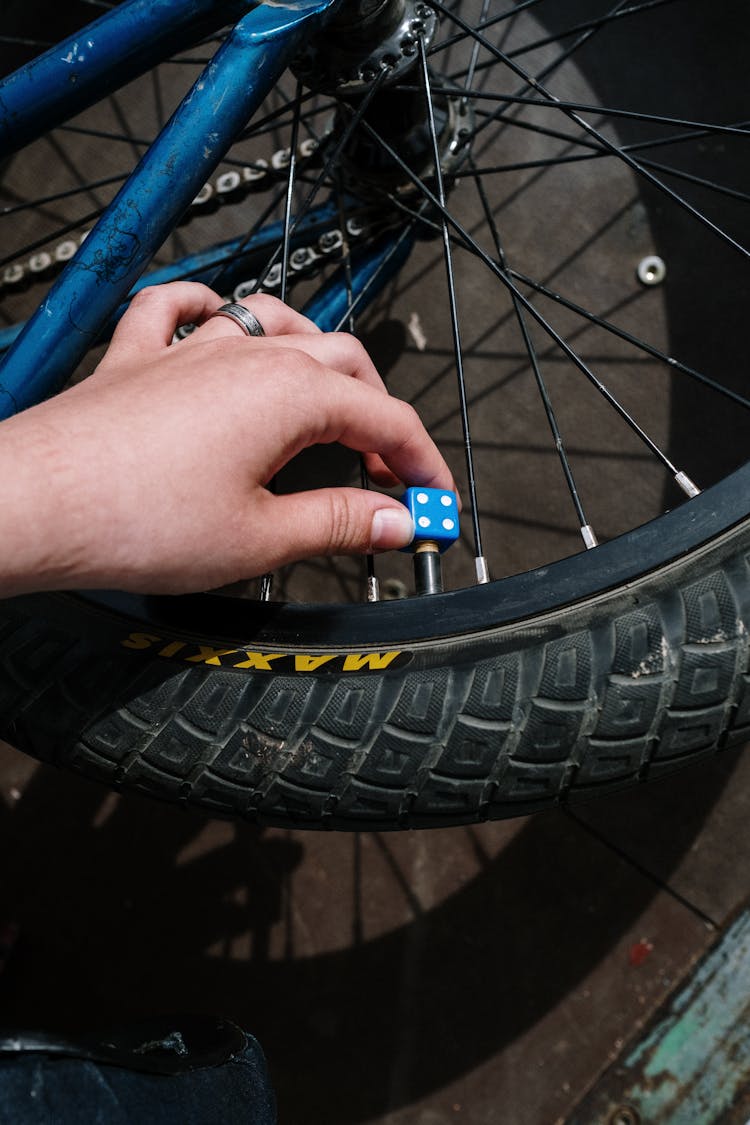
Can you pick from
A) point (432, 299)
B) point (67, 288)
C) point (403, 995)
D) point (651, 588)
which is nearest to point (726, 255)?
point (432, 299)

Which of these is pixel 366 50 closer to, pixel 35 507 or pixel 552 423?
pixel 552 423

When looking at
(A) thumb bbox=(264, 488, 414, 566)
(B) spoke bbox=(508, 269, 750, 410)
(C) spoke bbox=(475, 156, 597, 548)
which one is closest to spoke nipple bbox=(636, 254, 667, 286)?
(B) spoke bbox=(508, 269, 750, 410)

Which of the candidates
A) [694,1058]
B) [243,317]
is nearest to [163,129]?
[243,317]

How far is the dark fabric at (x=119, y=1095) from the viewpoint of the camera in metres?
0.51

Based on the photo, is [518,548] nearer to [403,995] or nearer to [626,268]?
[626,268]

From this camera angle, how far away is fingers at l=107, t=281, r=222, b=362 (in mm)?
594

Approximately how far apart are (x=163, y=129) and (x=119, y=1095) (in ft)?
2.02

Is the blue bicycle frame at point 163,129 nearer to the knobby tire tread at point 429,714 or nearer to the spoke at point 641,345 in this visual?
the knobby tire tread at point 429,714

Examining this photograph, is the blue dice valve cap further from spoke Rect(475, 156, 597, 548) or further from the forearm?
the forearm

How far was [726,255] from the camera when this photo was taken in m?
1.09

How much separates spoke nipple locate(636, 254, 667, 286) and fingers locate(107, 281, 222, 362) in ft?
2.11

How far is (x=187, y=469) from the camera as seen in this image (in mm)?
490

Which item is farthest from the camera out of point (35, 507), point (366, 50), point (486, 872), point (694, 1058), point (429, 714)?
point (486, 872)

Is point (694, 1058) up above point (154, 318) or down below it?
below
